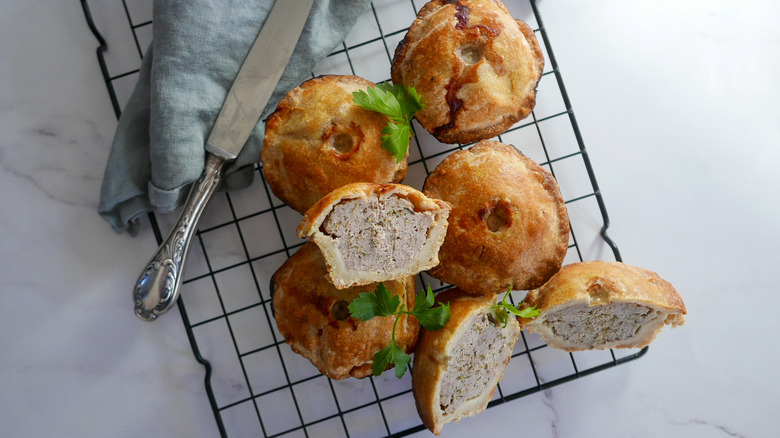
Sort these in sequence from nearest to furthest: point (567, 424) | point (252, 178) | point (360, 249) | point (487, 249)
→ point (360, 249), point (487, 249), point (252, 178), point (567, 424)

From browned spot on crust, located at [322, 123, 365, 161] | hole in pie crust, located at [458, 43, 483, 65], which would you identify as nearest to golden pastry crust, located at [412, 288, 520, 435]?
browned spot on crust, located at [322, 123, 365, 161]

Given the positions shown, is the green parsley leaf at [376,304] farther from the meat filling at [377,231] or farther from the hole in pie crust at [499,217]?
the hole in pie crust at [499,217]

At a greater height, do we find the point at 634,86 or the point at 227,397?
the point at 634,86

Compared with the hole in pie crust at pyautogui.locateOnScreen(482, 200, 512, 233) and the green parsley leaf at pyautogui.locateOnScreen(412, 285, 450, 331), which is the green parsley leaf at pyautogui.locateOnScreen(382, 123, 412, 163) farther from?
Answer: the green parsley leaf at pyautogui.locateOnScreen(412, 285, 450, 331)

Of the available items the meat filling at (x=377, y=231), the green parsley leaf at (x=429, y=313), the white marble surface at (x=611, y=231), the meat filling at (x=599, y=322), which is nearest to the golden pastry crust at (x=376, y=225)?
the meat filling at (x=377, y=231)

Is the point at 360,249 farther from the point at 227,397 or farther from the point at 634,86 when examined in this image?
the point at 634,86

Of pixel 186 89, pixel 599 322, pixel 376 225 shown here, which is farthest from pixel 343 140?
pixel 599 322

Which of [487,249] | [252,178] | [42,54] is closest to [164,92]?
[252,178]

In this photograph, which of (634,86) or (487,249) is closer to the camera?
(487,249)

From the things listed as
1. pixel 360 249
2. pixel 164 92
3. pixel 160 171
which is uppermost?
pixel 164 92
